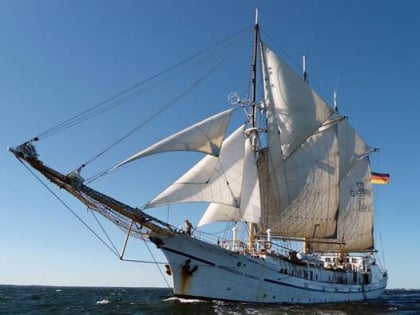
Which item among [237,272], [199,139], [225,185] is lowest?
[237,272]

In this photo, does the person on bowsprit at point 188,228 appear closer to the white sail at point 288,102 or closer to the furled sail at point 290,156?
the furled sail at point 290,156

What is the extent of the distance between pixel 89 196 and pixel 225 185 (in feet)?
36.2

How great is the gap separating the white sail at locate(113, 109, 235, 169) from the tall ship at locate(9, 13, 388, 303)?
77 mm

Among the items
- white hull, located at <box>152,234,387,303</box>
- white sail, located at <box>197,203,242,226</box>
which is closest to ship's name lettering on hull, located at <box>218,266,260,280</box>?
white hull, located at <box>152,234,387,303</box>

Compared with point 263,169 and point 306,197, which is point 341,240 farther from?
point 263,169

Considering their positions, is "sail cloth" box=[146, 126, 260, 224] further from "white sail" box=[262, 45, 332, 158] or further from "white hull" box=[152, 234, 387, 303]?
"white sail" box=[262, 45, 332, 158]

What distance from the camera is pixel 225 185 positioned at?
Result: 117 ft

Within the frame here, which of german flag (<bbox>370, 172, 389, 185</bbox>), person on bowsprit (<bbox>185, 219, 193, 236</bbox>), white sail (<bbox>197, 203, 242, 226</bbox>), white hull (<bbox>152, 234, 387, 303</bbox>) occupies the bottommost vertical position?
white hull (<bbox>152, 234, 387, 303</bbox>)

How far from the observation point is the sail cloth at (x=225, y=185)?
32250 millimetres

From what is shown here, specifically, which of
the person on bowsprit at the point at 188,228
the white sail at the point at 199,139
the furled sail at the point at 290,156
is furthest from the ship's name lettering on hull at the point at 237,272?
the furled sail at the point at 290,156

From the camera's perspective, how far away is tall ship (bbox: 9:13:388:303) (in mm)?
32259

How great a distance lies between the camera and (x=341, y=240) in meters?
56.5

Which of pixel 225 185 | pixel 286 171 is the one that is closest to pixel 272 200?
pixel 286 171

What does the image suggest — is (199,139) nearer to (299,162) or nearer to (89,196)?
(89,196)
